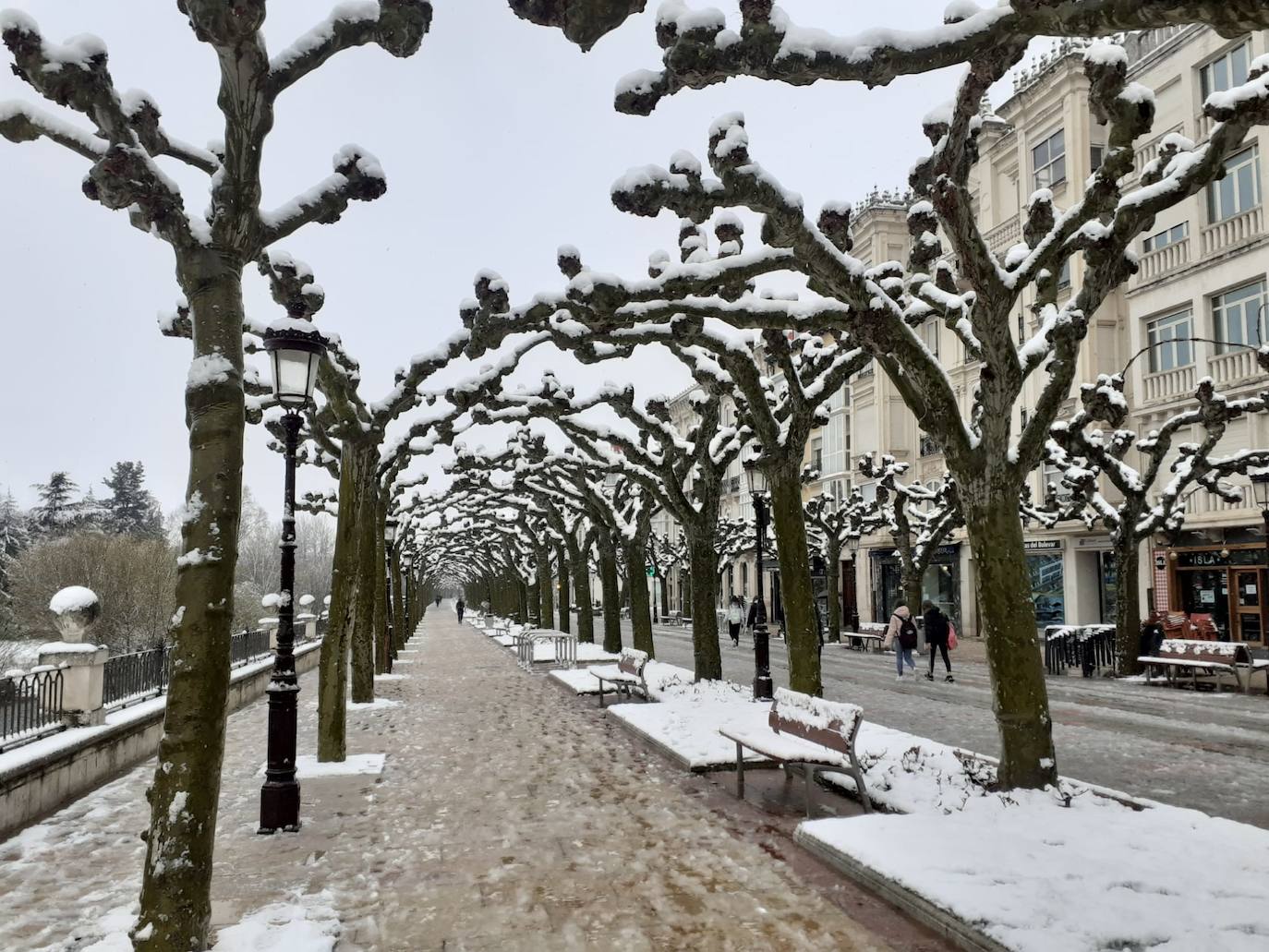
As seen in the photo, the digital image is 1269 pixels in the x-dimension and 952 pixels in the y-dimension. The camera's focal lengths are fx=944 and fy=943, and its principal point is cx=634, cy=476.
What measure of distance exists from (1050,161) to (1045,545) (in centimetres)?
1255

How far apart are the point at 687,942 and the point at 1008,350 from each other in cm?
524

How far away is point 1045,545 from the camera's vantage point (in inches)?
1218

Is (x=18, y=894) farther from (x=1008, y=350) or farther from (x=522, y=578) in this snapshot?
(x=522, y=578)

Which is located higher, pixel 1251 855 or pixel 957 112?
pixel 957 112

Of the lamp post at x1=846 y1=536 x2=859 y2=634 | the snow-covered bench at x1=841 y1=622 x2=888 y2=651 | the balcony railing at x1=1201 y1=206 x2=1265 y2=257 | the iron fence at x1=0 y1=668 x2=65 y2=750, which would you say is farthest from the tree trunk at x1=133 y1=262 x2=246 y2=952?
the lamp post at x1=846 y1=536 x2=859 y2=634

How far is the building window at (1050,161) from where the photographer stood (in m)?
30.2

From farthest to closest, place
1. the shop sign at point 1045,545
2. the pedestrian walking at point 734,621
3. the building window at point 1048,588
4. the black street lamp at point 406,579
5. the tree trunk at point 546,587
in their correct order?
1. the black street lamp at point 406,579
2. the tree trunk at point 546,587
3. the pedestrian walking at point 734,621
4. the building window at point 1048,588
5. the shop sign at point 1045,545

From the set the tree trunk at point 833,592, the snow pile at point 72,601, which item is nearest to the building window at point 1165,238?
the tree trunk at point 833,592

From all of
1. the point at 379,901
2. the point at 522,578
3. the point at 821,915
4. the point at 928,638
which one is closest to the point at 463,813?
the point at 379,901

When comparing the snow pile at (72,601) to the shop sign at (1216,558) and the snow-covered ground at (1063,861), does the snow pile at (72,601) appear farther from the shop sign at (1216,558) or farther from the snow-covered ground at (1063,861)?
the shop sign at (1216,558)

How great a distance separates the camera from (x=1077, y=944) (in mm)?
4488

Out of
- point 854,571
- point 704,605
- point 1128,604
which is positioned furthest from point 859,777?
point 854,571

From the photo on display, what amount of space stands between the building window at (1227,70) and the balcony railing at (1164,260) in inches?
150

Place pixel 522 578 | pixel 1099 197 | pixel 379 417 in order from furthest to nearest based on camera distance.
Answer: pixel 522 578 → pixel 379 417 → pixel 1099 197
